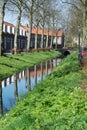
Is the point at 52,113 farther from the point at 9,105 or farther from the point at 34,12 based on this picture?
the point at 34,12

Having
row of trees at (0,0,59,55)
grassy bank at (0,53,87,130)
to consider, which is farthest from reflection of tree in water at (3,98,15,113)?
row of trees at (0,0,59,55)

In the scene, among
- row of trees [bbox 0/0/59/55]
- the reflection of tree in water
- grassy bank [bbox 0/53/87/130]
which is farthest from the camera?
row of trees [bbox 0/0/59/55]

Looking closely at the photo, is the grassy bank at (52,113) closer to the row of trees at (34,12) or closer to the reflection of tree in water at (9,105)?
the reflection of tree in water at (9,105)

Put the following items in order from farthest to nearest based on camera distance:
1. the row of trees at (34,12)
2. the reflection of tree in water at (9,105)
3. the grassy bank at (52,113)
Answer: the row of trees at (34,12), the reflection of tree in water at (9,105), the grassy bank at (52,113)

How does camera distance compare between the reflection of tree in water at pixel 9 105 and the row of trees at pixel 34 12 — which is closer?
the reflection of tree in water at pixel 9 105

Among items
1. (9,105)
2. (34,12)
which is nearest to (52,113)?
(9,105)

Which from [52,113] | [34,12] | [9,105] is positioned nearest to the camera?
[52,113]

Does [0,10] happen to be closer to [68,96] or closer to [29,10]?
[29,10]

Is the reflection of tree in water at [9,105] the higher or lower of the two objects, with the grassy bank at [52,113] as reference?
lower

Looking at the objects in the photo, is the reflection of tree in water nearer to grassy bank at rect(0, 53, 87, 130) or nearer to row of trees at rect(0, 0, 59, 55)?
grassy bank at rect(0, 53, 87, 130)

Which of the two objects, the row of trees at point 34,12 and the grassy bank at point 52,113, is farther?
the row of trees at point 34,12

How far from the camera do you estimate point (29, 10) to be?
56.1 meters

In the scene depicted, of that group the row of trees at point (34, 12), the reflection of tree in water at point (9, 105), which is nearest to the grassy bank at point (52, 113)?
the reflection of tree in water at point (9, 105)

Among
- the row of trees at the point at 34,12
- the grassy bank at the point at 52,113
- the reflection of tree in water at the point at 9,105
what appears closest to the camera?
the grassy bank at the point at 52,113
